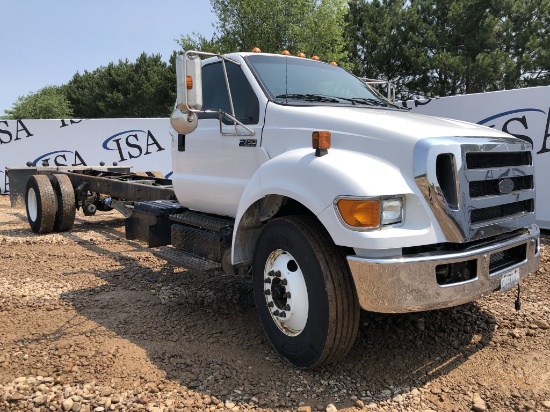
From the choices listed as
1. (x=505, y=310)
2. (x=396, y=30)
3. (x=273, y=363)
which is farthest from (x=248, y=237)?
(x=396, y=30)

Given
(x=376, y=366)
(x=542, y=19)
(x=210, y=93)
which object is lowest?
(x=376, y=366)

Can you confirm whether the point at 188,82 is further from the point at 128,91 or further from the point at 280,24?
the point at 128,91

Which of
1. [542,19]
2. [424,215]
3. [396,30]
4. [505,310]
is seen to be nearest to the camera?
[424,215]

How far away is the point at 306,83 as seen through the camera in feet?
13.5

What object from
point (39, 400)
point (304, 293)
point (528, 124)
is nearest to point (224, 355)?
point (304, 293)

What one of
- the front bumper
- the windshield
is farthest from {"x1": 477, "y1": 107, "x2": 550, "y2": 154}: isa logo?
the front bumper

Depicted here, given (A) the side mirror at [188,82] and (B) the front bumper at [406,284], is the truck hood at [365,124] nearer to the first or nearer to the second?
(A) the side mirror at [188,82]

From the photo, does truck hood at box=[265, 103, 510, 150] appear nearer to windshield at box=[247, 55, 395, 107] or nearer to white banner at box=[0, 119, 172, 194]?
windshield at box=[247, 55, 395, 107]

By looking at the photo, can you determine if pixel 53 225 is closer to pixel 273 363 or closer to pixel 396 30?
pixel 273 363

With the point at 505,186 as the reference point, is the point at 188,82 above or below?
above

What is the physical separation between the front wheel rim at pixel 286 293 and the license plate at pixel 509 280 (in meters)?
1.25

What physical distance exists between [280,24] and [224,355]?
18855 millimetres

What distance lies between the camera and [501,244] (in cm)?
312

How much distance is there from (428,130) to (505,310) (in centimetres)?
216
